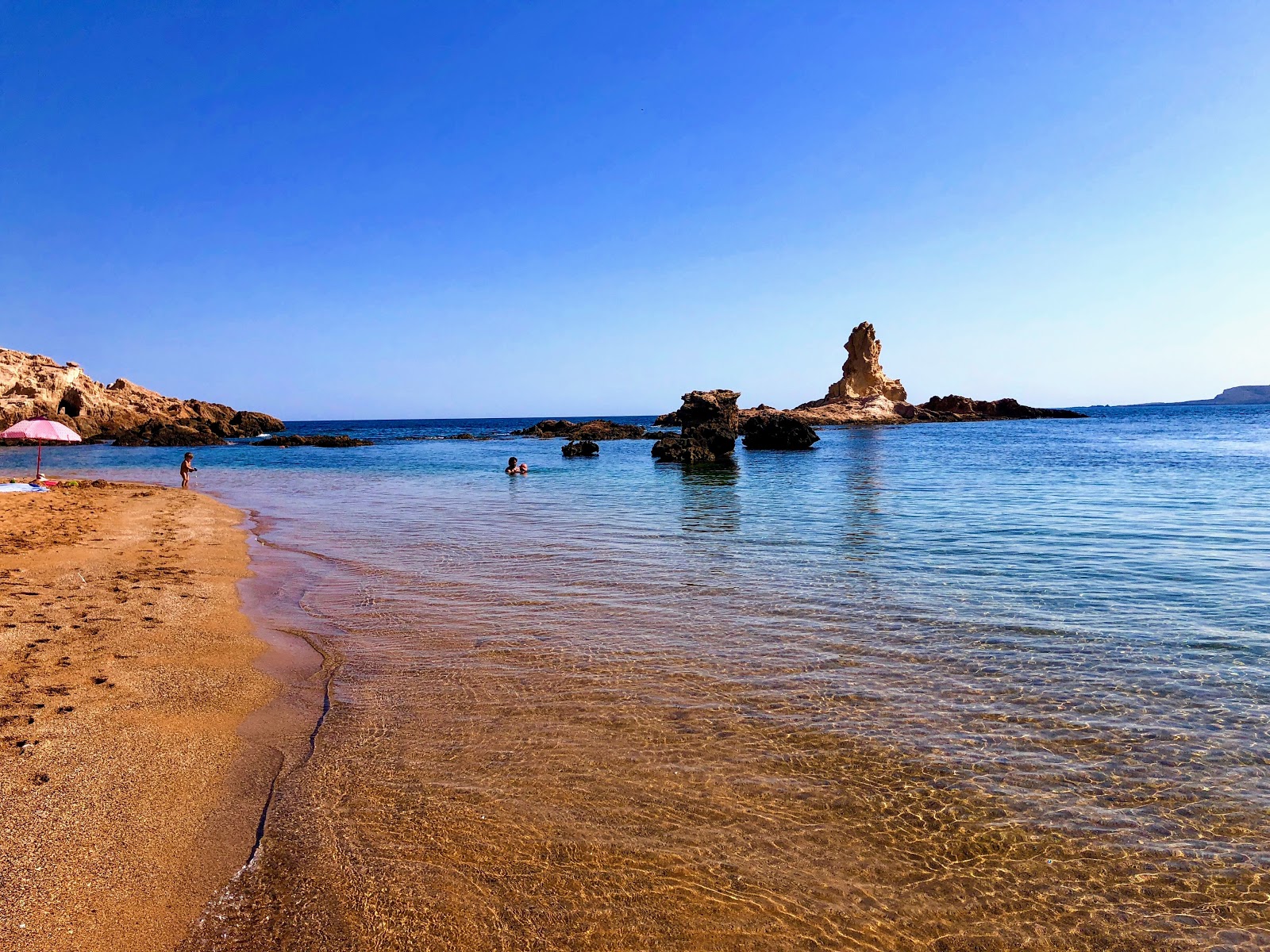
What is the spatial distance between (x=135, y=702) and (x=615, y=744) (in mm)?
4261

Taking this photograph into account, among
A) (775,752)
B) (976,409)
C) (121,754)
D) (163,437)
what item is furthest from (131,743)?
(976,409)

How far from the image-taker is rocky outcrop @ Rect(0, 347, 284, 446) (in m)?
74.8

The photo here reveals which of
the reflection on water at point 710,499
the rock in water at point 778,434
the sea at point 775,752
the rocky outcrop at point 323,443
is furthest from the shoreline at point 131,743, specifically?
the rocky outcrop at point 323,443

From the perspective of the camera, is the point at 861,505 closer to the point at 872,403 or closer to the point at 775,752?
the point at 775,752

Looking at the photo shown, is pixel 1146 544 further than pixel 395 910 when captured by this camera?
Yes

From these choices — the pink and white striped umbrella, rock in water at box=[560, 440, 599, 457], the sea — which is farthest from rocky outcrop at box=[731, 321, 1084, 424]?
the sea

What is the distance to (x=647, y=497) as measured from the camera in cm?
2302

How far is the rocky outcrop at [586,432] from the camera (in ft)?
250

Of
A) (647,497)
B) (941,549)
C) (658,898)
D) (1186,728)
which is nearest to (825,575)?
(941,549)

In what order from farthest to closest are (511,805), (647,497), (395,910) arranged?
(647,497) → (511,805) → (395,910)

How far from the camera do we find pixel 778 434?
51.3m

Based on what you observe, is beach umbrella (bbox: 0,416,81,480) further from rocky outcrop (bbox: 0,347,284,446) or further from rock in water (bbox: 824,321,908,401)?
rock in water (bbox: 824,321,908,401)

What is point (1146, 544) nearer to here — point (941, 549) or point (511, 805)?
Answer: point (941, 549)

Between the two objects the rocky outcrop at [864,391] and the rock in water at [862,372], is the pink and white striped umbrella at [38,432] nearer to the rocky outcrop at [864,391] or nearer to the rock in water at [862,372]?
the rocky outcrop at [864,391]
